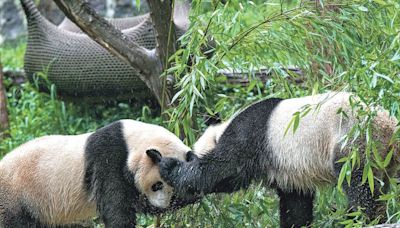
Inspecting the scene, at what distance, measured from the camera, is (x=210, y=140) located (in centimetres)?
463

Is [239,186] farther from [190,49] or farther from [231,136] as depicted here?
[190,49]

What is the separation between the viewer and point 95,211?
4.70 m

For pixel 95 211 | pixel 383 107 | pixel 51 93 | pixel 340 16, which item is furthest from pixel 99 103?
pixel 383 107

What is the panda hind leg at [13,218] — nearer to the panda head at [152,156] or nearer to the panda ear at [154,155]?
the panda head at [152,156]

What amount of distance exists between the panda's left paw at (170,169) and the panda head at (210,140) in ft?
0.57

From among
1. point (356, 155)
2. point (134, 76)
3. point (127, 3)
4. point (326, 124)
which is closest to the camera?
point (356, 155)

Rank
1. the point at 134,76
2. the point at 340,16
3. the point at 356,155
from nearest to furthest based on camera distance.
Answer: the point at 356,155
the point at 340,16
the point at 134,76

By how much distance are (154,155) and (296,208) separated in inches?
39.1

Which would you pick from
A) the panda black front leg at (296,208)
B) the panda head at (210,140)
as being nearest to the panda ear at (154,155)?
the panda head at (210,140)

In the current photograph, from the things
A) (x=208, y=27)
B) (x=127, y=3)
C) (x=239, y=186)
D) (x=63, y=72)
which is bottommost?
(x=127, y=3)

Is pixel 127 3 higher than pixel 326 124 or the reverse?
the reverse

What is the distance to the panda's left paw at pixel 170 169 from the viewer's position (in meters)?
4.46

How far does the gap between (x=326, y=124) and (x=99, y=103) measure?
12.8 ft

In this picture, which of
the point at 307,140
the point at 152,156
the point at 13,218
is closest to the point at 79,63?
the point at 13,218
